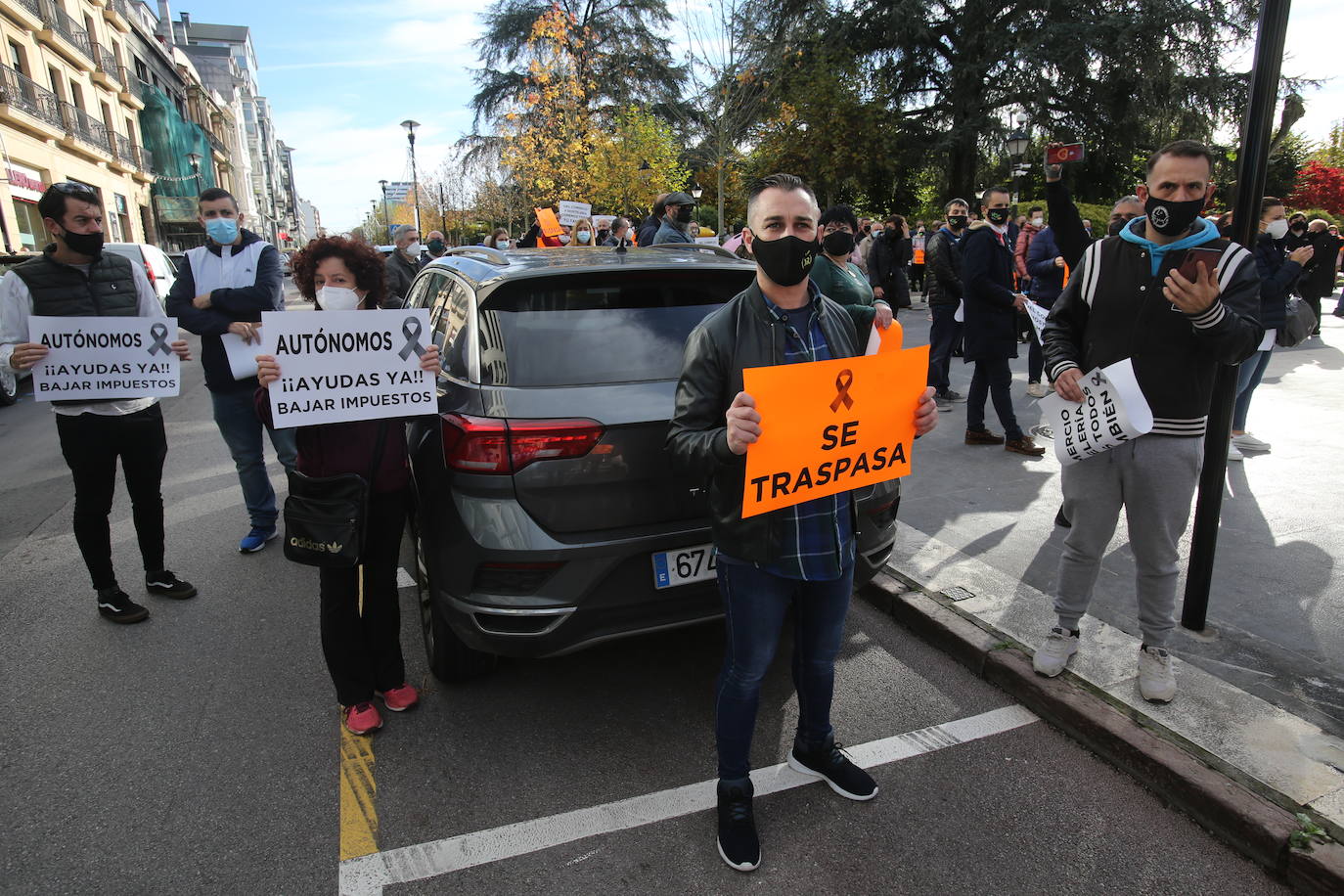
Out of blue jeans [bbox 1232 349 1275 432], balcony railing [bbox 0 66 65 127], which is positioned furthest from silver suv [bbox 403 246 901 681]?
balcony railing [bbox 0 66 65 127]

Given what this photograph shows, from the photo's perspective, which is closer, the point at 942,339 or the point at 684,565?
the point at 684,565

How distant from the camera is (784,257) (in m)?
2.10

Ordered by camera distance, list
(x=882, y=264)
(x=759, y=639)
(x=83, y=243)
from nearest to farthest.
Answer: (x=759, y=639)
(x=83, y=243)
(x=882, y=264)

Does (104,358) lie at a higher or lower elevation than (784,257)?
lower

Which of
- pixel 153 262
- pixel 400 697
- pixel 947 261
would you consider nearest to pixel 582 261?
pixel 400 697

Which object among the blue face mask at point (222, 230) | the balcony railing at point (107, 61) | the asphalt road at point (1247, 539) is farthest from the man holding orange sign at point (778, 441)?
the balcony railing at point (107, 61)

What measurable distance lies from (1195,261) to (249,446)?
15.5 ft

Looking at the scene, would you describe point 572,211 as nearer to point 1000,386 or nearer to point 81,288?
point 1000,386

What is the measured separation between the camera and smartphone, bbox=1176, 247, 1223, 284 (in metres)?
2.42

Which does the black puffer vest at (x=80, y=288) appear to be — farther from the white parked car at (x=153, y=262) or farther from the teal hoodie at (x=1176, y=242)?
the white parked car at (x=153, y=262)

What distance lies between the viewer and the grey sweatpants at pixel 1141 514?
2773 millimetres

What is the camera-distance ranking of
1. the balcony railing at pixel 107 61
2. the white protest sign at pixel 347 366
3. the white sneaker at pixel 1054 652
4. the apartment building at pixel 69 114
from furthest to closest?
1. the balcony railing at pixel 107 61
2. the apartment building at pixel 69 114
3. the white sneaker at pixel 1054 652
4. the white protest sign at pixel 347 366

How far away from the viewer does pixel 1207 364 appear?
2727mm

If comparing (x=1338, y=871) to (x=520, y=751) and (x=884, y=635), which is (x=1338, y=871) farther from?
(x=520, y=751)
